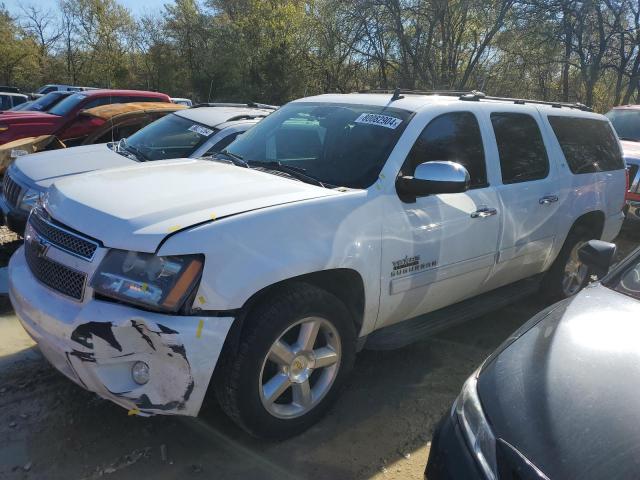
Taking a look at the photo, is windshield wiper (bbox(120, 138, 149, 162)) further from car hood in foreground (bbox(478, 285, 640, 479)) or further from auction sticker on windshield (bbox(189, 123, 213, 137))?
car hood in foreground (bbox(478, 285, 640, 479))

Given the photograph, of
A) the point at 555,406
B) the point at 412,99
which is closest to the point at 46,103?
the point at 412,99

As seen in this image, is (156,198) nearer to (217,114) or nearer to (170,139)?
(170,139)

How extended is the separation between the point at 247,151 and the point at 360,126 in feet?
2.83

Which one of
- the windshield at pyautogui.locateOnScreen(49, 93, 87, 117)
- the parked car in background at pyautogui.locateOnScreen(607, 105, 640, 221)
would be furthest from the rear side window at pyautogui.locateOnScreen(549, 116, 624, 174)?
the windshield at pyautogui.locateOnScreen(49, 93, 87, 117)

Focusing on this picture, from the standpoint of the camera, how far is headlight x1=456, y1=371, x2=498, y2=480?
5.81ft

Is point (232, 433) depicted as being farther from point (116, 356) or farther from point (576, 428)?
point (576, 428)

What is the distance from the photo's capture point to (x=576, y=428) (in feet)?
5.65

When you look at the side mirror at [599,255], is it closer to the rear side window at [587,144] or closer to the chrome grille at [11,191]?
the rear side window at [587,144]

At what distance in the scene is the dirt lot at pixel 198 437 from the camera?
2641 mm

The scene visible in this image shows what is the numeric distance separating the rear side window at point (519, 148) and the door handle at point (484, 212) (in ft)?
1.05

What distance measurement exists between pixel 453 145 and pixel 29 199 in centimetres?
371

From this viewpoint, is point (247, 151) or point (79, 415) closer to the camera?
point (79, 415)

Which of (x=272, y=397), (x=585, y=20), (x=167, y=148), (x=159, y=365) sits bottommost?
(x=272, y=397)

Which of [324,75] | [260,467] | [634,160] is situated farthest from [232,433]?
[324,75]
